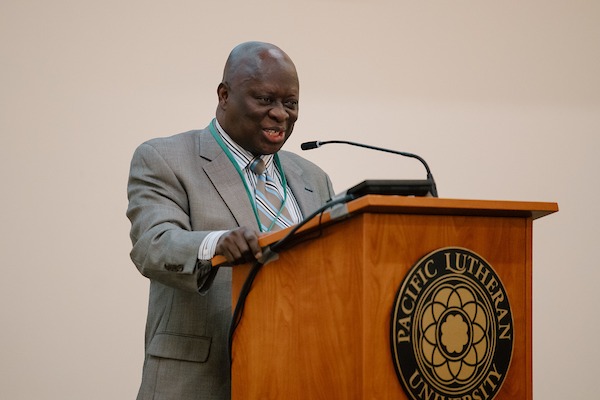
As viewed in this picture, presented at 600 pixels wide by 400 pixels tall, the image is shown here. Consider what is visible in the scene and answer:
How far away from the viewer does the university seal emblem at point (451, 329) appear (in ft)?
5.61

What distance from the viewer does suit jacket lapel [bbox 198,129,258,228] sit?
244cm

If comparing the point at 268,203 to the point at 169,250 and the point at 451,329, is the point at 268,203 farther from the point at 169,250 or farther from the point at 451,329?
the point at 451,329

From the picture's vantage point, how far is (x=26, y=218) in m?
3.77

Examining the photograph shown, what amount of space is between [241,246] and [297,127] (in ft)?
7.31

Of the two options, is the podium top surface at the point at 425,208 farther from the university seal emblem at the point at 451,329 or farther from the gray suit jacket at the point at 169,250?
the gray suit jacket at the point at 169,250

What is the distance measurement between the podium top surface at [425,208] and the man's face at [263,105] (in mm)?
737

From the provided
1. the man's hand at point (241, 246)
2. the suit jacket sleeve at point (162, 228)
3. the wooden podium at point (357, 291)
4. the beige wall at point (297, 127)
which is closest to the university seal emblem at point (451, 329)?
the wooden podium at point (357, 291)

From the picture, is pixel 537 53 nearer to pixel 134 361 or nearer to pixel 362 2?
pixel 362 2

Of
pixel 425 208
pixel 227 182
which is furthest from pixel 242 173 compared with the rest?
pixel 425 208

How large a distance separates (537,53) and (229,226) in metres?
2.74

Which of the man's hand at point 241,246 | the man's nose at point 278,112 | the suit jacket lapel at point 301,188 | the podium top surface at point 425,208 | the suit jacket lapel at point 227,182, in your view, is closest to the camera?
the podium top surface at point 425,208

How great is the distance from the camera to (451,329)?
1750 mm

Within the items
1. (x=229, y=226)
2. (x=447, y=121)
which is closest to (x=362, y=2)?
(x=447, y=121)

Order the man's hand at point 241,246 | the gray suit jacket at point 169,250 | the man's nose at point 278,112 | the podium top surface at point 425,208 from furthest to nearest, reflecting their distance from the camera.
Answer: the man's nose at point 278,112
the gray suit jacket at point 169,250
the man's hand at point 241,246
the podium top surface at point 425,208
